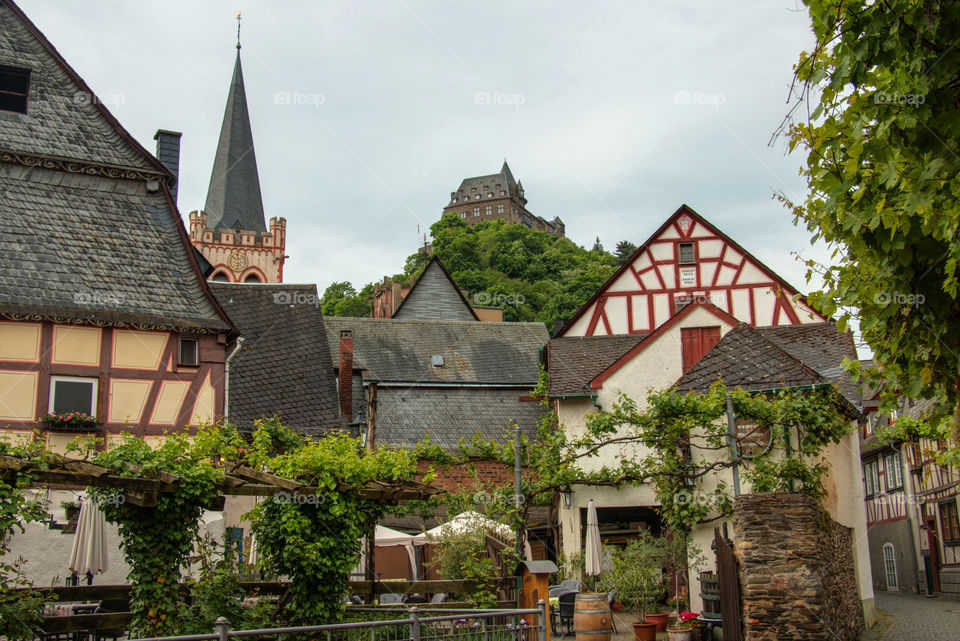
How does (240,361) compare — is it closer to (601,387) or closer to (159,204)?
(159,204)

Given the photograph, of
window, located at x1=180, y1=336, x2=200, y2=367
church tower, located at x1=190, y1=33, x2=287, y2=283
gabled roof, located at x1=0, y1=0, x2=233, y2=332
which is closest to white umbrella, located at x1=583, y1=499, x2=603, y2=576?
gabled roof, located at x1=0, y1=0, x2=233, y2=332

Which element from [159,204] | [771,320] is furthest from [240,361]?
[771,320]

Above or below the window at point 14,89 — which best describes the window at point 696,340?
below

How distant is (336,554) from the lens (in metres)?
12.4

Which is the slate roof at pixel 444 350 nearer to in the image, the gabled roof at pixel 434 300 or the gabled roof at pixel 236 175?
the gabled roof at pixel 434 300

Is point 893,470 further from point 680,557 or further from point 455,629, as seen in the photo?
point 455,629

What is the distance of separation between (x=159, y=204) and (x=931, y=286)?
16.9 meters

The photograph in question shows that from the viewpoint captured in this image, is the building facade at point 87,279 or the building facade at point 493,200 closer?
the building facade at point 87,279

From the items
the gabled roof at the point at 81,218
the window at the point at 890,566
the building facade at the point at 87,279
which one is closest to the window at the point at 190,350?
the building facade at the point at 87,279

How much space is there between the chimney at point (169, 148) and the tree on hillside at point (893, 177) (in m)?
19.9

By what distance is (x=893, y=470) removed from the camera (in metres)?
34.6

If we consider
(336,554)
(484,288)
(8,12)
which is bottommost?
(336,554)

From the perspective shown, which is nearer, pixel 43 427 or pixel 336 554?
pixel 336 554

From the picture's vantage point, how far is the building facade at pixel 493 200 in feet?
436
